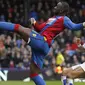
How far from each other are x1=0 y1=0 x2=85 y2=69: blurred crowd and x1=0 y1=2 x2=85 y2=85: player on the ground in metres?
8.38

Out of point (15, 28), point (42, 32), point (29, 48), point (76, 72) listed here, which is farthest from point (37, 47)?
point (29, 48)

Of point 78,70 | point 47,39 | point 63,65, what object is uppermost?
point 47,39

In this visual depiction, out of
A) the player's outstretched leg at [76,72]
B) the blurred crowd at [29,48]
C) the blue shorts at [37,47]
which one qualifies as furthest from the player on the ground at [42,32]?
the blurred crowd at [29,48]

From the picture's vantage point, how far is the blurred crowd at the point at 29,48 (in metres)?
20.2

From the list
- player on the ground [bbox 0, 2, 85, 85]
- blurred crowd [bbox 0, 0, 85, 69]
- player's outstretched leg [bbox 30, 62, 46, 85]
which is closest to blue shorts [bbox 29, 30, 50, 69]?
player on the ground [bbox 0, 2, 85, 85]

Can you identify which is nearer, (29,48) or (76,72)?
(76,72)

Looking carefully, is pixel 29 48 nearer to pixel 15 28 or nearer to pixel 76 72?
pixel 15 28

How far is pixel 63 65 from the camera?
65.4 feet

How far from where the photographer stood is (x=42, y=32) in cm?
1066

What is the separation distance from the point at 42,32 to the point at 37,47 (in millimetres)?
413

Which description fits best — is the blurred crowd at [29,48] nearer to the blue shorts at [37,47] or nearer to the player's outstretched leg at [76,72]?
the blue shorts at [37,47]

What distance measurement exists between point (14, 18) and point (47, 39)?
14.6 metres

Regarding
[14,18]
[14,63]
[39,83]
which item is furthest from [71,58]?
[39,83]

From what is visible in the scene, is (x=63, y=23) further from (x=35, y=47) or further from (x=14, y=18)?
(x=14, y=18)
